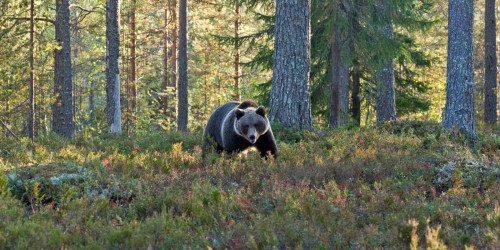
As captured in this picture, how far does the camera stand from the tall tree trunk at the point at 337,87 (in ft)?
69.6

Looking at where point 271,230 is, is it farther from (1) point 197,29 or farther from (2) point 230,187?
(1) point 197,29

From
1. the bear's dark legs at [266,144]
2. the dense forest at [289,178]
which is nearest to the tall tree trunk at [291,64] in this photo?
the dense forest at [289,178]

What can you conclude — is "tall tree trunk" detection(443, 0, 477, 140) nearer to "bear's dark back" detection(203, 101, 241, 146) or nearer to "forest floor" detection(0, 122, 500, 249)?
"forest floor" detection(0, 122, 500, 249)

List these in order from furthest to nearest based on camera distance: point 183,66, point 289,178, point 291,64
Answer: point 183,66 < point 291,64 < point 289,178

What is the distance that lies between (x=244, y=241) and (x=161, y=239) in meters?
0.93

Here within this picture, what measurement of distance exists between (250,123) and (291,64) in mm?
3570

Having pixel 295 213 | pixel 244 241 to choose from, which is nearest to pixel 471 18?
pixel 295 213

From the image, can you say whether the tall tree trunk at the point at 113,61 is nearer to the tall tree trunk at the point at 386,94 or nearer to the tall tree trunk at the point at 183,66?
the tall tree trunk at the point at 183,66

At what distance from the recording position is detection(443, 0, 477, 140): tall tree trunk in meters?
13.9

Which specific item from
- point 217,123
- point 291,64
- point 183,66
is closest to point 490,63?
point 183,66

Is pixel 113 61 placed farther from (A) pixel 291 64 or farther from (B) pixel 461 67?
(B) pixel 461 67

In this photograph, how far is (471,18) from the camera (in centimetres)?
1397

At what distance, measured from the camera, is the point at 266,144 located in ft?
39.0

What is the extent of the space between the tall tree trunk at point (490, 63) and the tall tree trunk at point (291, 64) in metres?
13.0
